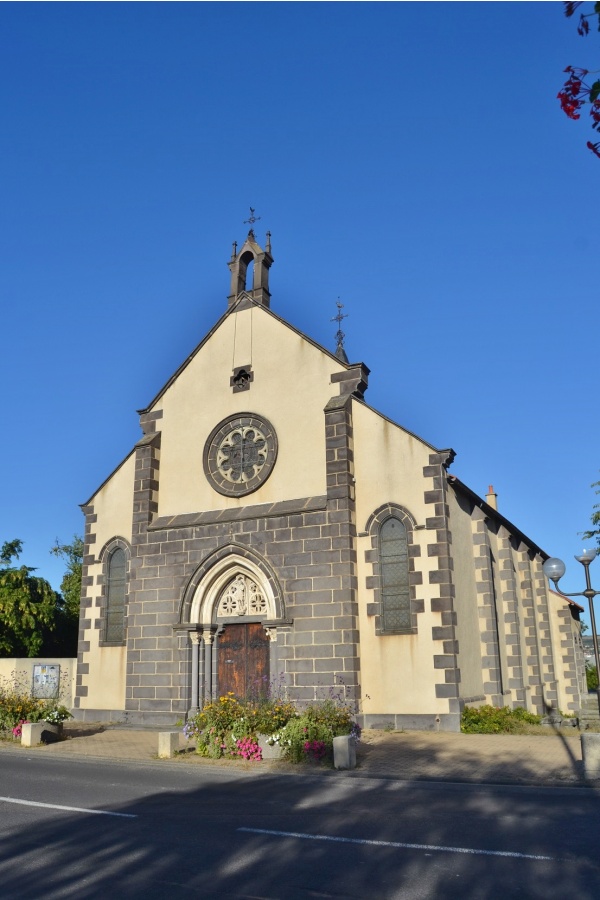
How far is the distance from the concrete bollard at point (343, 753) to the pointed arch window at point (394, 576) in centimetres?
516

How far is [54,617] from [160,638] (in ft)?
32.8

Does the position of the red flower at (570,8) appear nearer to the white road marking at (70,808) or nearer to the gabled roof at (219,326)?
the white road marking at (70,808)

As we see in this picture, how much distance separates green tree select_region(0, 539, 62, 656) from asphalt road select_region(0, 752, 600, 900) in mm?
16094

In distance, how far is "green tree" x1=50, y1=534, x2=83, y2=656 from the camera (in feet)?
96.0

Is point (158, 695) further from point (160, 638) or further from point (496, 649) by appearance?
point (496, 649)

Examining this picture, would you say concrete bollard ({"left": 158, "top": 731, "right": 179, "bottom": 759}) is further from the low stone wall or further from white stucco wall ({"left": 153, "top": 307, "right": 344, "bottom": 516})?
the low stone wall

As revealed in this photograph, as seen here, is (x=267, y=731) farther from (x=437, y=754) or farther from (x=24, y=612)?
(x=24, y=612)

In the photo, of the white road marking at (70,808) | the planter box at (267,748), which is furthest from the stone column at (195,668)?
the white road marking at (70,808)

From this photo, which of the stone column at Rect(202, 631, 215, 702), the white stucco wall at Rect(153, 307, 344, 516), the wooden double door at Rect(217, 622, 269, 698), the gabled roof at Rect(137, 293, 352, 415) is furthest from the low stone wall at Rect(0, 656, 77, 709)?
the gabled roof at Rect(137, 293, 352, 415)

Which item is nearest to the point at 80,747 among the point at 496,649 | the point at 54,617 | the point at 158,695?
the point at 158,695

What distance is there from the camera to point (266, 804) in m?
9.49

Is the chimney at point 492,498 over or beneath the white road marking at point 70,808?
over

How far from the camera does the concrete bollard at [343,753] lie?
488 inches

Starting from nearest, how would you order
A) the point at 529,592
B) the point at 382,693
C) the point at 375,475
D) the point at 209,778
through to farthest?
the point at 209,778 → the point at 382,693 → the point at 375,475 → the point at 529,592
